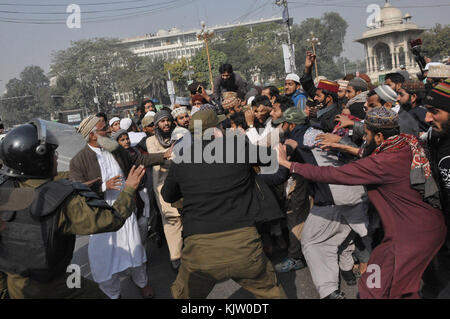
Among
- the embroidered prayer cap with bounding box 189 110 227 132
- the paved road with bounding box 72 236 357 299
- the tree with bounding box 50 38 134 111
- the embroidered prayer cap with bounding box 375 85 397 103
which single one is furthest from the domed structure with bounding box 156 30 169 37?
the embroidered prayer cap with bounding box 189 110 227 132

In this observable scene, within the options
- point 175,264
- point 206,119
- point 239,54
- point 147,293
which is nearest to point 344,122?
point 206,119

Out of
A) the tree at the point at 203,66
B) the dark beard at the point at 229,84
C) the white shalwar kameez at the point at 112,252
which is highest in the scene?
the tree at the point at 203,66

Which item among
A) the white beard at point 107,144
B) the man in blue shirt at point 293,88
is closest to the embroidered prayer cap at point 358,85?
the man in blue shirt at point 293,88

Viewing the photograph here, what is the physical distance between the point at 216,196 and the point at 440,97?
1.80 m

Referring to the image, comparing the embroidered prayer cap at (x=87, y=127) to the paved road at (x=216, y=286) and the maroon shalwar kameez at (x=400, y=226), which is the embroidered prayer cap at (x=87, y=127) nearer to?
Answer: the paved road at (x=216, y=286)

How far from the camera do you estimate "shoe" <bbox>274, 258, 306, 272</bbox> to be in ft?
14.2

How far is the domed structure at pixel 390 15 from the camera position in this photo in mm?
54500

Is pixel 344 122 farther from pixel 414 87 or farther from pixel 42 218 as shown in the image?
pixel 42 218

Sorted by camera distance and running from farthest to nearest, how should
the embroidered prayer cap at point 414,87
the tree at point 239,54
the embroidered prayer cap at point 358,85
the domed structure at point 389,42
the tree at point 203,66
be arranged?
1. the tree at point 239,54
2. the tree at point 203,66
3. the domed structure at point 389,42
4. the embroidered prayer cap at point 358,85
5. the embroidered prayer cap at point 414,87

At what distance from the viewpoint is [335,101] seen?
4676mm

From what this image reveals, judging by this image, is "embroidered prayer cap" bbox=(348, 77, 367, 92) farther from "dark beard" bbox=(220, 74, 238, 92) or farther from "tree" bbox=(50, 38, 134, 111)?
"tree" bbox=(50, 38, 134, 111)

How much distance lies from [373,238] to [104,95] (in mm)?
76008
